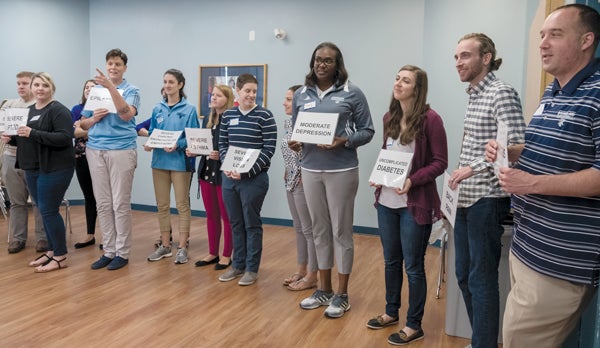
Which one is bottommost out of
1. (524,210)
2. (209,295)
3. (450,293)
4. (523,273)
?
(209,295)

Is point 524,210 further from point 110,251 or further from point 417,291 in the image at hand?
point 110,251

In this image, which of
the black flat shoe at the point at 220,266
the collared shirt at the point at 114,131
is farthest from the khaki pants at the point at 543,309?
the collared shirt at the point at 114,131

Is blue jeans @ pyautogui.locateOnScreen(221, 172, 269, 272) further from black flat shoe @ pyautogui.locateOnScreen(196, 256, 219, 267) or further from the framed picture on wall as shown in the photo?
the framed picture on wall

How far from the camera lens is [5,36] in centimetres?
662

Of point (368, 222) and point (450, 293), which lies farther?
point (368, 222)

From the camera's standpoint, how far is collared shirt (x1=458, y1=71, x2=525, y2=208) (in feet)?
6.58

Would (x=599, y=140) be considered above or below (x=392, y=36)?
below

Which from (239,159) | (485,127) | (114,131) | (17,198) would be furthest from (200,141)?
(485,127)

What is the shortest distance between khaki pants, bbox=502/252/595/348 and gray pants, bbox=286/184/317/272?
1913 millimetres

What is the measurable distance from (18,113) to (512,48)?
13.8ft

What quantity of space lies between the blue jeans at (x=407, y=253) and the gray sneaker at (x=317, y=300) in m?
0.55

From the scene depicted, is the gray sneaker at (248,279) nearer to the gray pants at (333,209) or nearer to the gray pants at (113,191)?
the gray pants at (333,209)

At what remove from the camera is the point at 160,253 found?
4445mm

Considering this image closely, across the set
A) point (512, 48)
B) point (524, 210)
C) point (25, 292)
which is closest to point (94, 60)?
point (25, 292)
